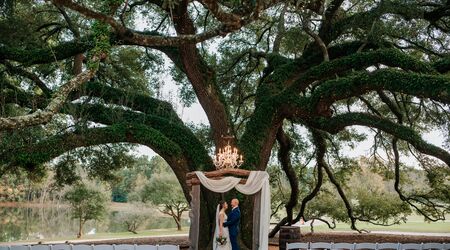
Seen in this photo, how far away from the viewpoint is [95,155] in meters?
12.2

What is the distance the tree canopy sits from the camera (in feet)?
29.5

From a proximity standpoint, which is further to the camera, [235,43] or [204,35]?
[235,43]

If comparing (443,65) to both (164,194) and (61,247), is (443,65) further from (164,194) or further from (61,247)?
(164,194)

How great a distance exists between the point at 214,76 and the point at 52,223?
21.5m

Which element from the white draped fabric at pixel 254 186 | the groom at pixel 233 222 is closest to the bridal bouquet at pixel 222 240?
the groom at pixel 233 222

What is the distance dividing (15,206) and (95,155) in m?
23.3

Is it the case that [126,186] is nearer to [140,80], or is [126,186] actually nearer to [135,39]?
[140,80]

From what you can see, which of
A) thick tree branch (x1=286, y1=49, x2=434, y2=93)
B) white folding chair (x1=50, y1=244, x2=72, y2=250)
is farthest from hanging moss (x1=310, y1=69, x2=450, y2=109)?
white folding chair (x1=50, y1=244, x2=72, y2=250)

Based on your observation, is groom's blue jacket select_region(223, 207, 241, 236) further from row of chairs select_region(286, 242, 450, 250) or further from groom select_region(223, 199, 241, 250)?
row of chairs select_region(286, 242, 450, 250)

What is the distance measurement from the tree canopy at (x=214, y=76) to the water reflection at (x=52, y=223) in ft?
43.0

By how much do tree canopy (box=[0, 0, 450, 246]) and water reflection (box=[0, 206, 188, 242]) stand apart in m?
13.1

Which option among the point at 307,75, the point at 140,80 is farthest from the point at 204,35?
the point at 140,80

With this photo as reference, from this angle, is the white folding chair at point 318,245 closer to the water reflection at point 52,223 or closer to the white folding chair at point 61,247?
the white folding chair at point 61,247

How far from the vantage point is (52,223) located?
28.6 meters
